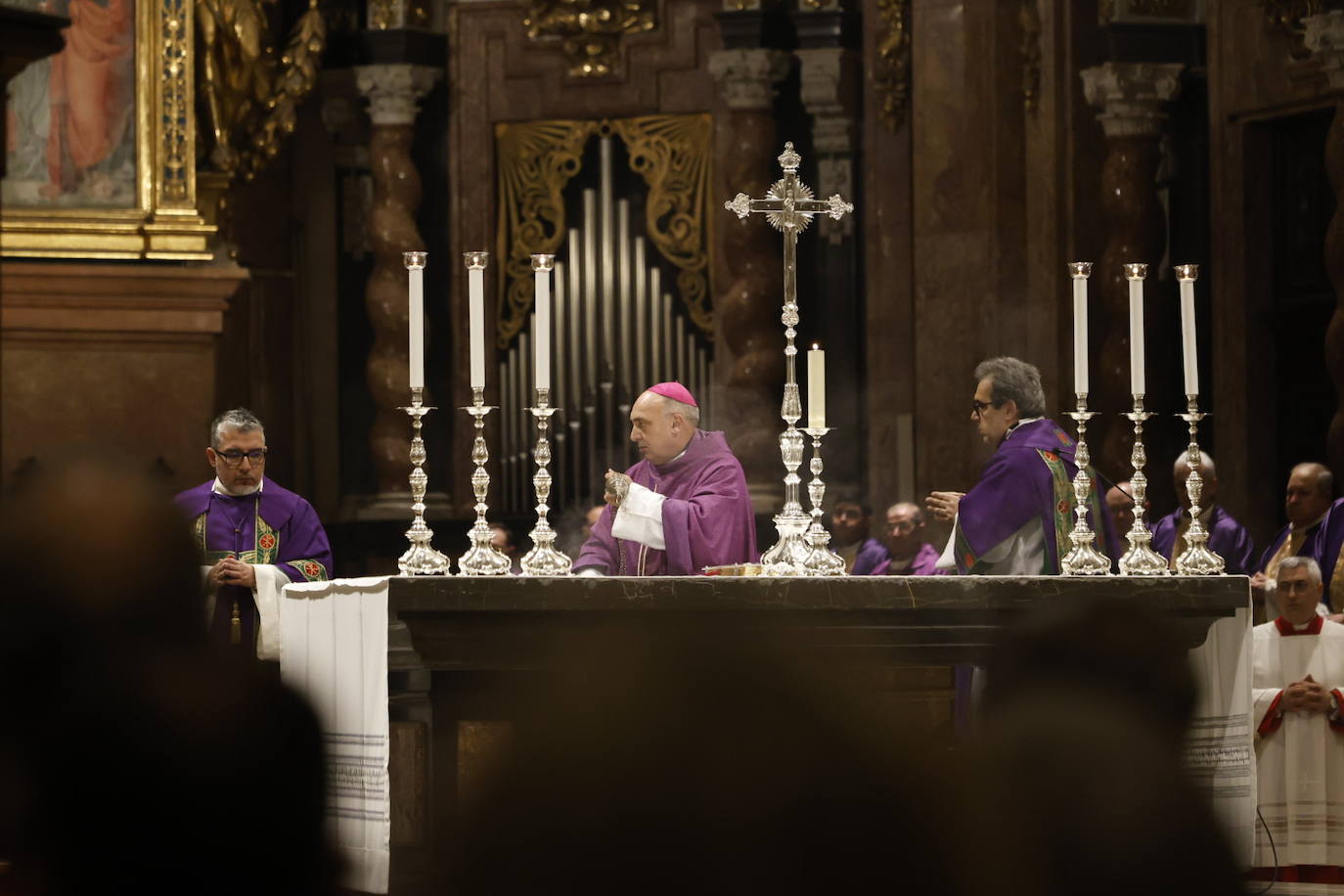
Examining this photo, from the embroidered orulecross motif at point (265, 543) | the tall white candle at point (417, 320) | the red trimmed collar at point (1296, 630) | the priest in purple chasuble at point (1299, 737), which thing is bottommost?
the priest in purple chasuble at point (1299, 737)

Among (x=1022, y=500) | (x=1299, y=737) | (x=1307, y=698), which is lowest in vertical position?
(x=1299, y=737)

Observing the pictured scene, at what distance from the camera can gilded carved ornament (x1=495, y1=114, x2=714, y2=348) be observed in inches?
455

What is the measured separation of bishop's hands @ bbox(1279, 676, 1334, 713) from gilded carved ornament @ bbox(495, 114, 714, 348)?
5891 millimetres

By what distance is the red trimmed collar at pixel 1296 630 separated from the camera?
642 cm

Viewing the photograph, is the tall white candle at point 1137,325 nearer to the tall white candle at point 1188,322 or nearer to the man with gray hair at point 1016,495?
the tall white candle at point 1188,322

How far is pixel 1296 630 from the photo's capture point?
A: 6445 millimetres

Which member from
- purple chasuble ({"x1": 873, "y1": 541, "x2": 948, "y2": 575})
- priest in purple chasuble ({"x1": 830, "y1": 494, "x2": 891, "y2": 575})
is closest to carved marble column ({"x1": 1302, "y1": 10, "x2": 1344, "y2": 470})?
purple chasuble ({"x1": 873, "y1": 541, "x2": 948, "y2": 575})

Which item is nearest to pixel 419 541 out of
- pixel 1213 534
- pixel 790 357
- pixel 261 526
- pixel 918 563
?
pixel 790 357

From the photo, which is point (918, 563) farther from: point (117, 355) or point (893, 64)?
point (117, 355)

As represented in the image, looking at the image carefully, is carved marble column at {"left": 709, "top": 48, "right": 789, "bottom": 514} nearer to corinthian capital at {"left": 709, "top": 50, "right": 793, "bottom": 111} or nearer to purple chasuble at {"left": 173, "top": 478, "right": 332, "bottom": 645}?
corinthian capital at {"left": 709, "top": 50, "right": 793, "bottom": 111}

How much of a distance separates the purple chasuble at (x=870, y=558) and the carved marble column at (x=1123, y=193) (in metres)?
1.13

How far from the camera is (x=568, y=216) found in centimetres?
1173

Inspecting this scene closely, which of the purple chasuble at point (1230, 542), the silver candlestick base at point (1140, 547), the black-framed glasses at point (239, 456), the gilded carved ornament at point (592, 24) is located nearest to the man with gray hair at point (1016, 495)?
the silver candlestick base at point (1140, 547)

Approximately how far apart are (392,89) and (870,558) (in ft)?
13.0
